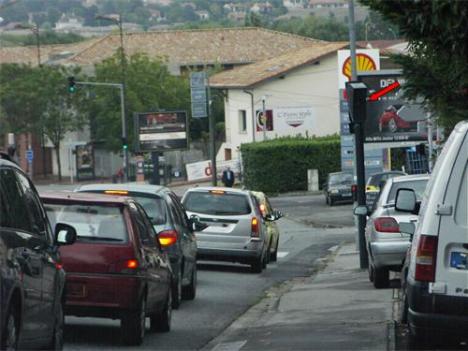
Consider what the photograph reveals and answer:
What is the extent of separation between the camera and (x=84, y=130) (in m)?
91.7

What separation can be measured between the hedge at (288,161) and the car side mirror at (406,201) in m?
54.4

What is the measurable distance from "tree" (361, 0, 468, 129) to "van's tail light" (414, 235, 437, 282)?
48.5 inches

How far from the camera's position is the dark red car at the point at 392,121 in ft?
130

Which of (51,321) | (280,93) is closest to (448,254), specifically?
(51,321)

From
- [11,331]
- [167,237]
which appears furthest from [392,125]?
[11,331]

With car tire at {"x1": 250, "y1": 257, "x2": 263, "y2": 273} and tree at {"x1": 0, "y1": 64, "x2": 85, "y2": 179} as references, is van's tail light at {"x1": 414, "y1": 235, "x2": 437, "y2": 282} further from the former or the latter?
tree at {"x1": 0, "y1": 64, "x2": 85, "y2": 179}

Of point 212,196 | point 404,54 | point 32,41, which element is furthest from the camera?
point 32,41

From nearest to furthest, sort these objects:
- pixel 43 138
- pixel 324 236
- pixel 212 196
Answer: pixel 212 196, pixel 324 236, pixel 43 138

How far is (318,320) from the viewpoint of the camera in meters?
14.3

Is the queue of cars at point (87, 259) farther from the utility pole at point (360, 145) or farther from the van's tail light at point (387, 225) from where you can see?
the utility pole at point (360, 145)

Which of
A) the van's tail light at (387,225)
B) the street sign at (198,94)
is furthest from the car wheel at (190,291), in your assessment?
the street sign at (198,94)

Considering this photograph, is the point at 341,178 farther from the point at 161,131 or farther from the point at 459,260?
the point at 459,260

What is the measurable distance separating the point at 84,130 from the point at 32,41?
114ft

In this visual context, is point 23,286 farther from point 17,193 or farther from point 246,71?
point 246,71
